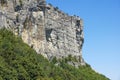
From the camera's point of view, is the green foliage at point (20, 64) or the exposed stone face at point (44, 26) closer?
the green foliage at point (20, 64)

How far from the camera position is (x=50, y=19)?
487 ft

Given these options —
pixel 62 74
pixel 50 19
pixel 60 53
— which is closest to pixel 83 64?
pixel 60 53

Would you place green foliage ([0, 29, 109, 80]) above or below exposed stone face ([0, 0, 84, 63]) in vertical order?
below

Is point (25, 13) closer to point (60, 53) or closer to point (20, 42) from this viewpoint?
point (20, 42)

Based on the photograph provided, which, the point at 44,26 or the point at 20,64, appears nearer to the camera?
the point at 20,64

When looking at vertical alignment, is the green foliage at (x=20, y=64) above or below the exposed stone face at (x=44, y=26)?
below

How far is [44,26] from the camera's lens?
142 m

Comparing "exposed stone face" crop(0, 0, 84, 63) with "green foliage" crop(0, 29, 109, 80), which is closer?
"green foliage" crop(0, 29, 109, 80)

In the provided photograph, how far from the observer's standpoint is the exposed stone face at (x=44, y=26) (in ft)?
427

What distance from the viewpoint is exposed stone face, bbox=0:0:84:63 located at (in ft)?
427

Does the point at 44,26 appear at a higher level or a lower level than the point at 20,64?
higher

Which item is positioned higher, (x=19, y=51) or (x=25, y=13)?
(x=25, y=13)

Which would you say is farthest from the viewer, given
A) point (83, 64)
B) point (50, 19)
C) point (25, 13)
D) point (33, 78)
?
point (83, 64)

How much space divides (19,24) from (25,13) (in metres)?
4.86
